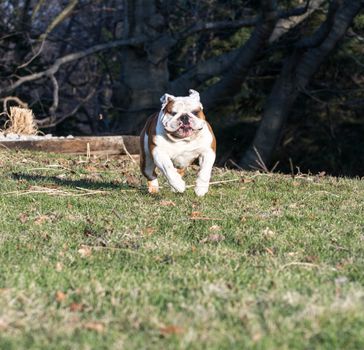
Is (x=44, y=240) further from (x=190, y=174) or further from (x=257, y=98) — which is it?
(x=257, y=98)

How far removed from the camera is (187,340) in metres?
3.77

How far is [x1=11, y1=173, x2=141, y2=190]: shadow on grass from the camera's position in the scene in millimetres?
9617

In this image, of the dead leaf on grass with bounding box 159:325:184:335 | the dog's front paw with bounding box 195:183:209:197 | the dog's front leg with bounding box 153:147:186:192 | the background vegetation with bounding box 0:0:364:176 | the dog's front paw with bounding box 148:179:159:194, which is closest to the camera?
the dead leaf on grass with bounding box 159:325:184:335

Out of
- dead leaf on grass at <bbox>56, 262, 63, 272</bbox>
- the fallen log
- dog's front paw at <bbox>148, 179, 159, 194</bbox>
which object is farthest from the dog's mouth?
the fallen log

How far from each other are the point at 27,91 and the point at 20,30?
8.13ft

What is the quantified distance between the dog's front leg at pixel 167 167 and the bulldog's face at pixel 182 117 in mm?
238

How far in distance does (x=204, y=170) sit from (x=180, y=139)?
0.45m

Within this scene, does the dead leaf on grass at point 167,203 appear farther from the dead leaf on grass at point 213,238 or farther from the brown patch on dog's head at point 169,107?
the dead leaf on grass at point 213,238

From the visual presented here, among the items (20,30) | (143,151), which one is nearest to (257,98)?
(20,30)

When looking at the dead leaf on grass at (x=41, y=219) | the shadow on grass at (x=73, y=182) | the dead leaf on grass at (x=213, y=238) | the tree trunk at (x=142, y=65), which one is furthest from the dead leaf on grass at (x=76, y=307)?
the tree trunk at (x=142, y=65)

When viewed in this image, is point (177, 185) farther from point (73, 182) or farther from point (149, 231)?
point (73, 182)

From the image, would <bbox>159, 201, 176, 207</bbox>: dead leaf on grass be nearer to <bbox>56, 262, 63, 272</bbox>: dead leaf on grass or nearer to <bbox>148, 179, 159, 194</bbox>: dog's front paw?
<bbox>148, 179, 159, 194</bbox>: dog's front paw

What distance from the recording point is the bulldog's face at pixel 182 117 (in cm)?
791

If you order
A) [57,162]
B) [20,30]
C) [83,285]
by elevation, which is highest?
[83,285]
